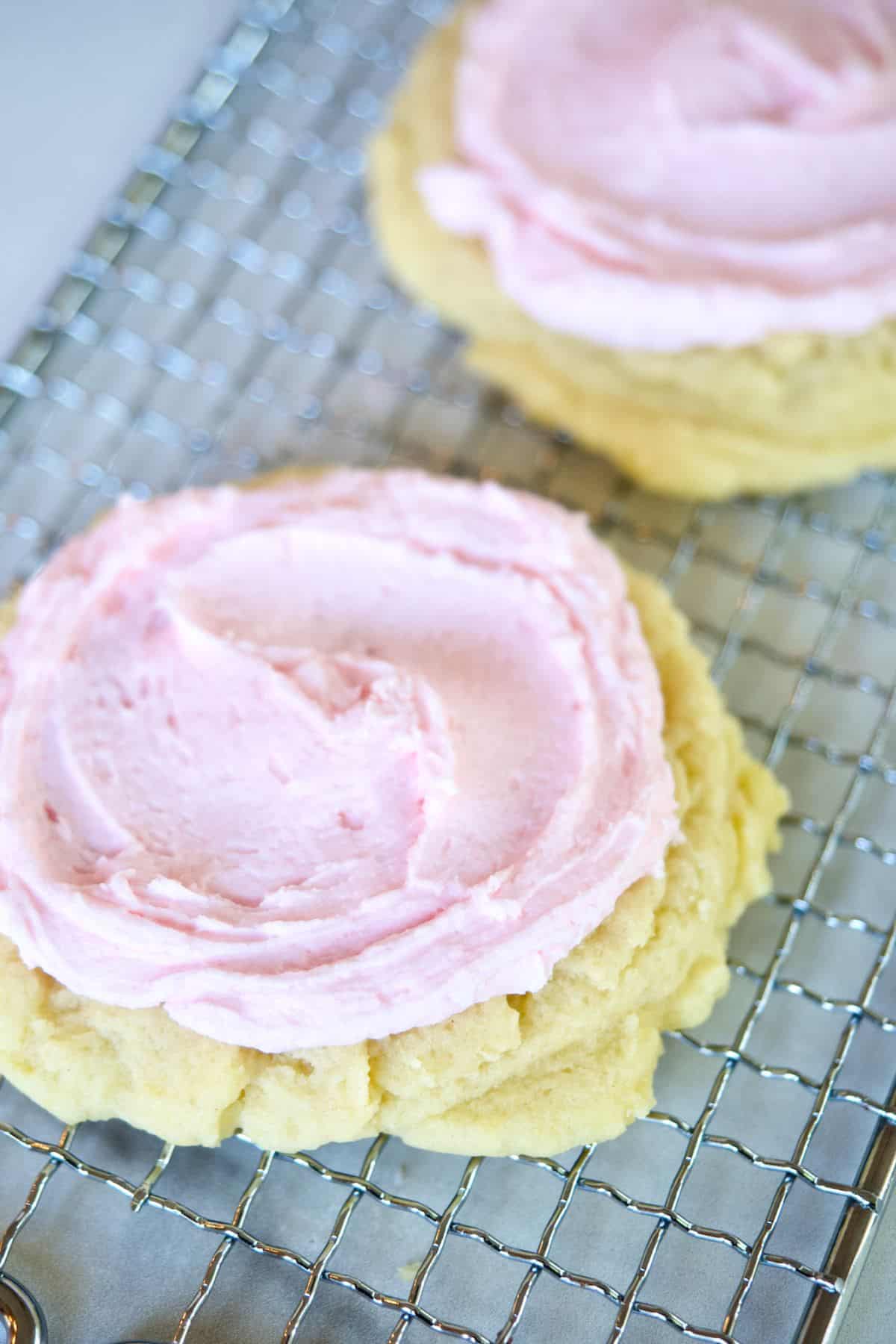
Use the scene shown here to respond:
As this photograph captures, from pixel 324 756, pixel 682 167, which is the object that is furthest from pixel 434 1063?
pixel 682 167

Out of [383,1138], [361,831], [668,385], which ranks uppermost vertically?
[668,385]

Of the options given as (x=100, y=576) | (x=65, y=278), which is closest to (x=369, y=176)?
(x=65, y=278)

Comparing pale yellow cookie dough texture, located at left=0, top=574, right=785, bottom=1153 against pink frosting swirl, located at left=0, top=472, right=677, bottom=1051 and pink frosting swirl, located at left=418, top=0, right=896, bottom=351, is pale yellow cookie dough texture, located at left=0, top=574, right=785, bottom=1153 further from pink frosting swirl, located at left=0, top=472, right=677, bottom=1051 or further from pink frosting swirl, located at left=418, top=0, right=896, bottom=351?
pink frosting swirl, located at left=418, top=0, right=896, bottom=351

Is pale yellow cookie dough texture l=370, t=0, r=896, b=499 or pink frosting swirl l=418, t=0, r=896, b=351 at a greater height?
pink frosting swirl l=418, t=0, r=896, b=351

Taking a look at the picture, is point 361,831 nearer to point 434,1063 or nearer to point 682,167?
point 434,1063

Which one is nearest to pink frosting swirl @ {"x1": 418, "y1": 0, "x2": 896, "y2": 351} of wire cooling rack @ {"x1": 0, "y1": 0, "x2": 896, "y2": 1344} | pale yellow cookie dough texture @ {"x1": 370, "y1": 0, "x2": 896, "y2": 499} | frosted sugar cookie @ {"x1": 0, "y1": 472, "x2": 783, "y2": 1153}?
pale yellow cookie dough texture @ {"x1": 370, "y1": 0, "x2": 896, "y2": 499}

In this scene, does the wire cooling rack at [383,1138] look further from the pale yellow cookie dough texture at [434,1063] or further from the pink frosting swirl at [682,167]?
the pink frosting swirl at [682,167]
